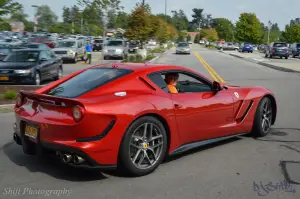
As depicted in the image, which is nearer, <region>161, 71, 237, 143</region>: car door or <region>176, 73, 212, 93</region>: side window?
<region>161, 71, 237, 143</region>: car door

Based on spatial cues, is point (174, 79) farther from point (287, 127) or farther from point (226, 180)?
point (287, 127)

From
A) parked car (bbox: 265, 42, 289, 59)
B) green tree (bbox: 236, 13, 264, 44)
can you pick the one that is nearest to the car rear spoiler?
parked car (bbox: 265, 42, 289, 59)

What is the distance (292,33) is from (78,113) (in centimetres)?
8125

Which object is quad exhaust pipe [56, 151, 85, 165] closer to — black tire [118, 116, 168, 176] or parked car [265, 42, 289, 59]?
black tire [118, 116, 168, 176]

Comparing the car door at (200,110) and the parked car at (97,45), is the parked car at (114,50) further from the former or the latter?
the car door at (200,110)

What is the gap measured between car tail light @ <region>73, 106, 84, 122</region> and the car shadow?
636mm

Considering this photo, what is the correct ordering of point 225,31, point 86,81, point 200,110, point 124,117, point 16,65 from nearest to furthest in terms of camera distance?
1. point 124,117
2. point 86,81
3. point 200,110
4. point 16,65
5. point 225,31

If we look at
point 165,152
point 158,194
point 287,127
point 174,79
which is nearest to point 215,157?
point 165,152

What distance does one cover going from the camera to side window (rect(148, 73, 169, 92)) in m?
5.35

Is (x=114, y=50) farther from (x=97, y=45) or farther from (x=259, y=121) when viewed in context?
(x=259, y=121)

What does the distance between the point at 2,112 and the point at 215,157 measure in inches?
228

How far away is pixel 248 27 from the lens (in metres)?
82.1

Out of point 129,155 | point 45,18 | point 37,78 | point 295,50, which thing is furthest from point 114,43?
point 45,18

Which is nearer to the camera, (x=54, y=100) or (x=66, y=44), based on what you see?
(x=54, y=100)
